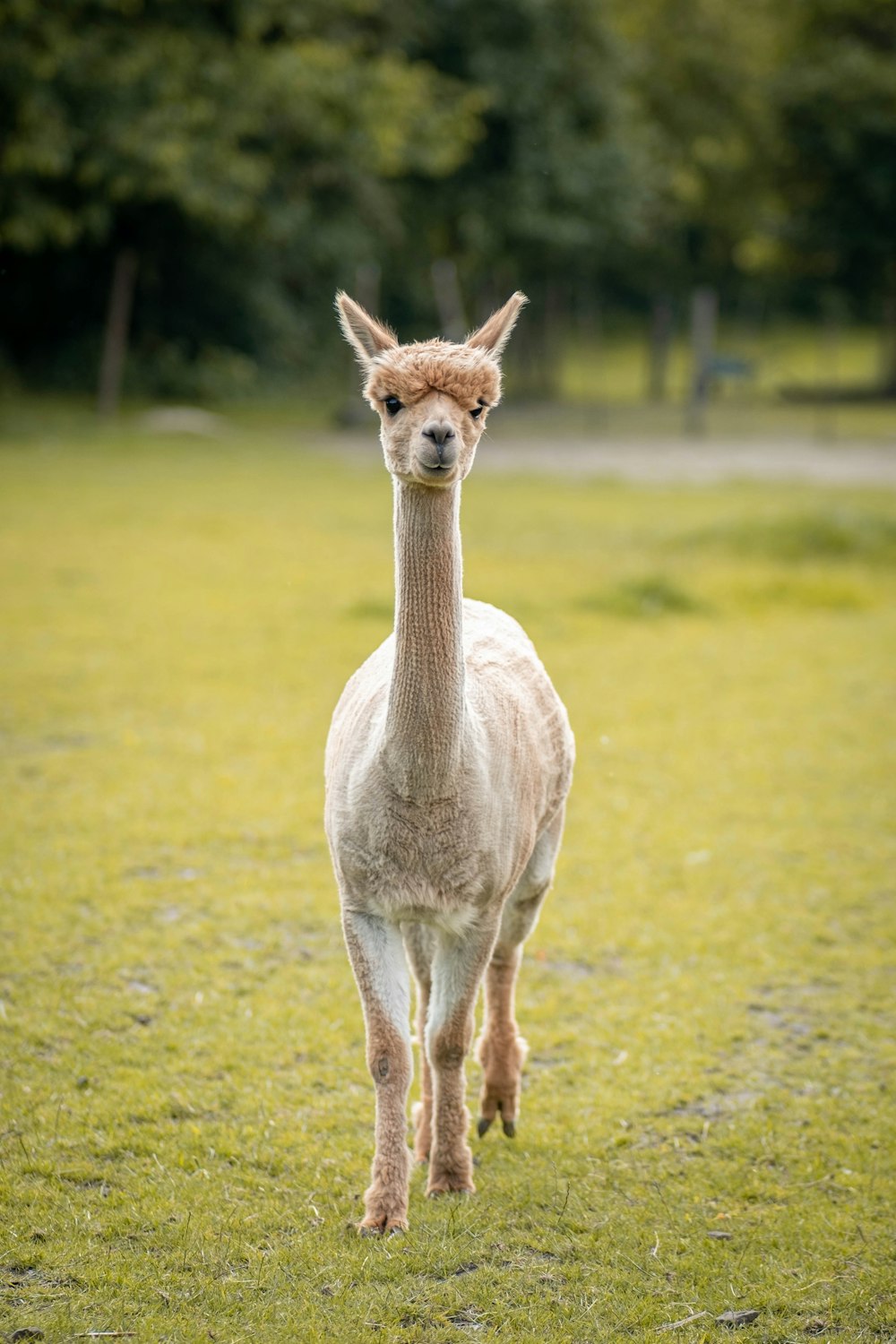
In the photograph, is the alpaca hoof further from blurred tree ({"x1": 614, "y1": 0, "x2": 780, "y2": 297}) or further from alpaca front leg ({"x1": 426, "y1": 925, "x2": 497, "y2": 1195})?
blurred tree ({"x1": 614, "y1": 0, "x2": 780, "y2": 297})

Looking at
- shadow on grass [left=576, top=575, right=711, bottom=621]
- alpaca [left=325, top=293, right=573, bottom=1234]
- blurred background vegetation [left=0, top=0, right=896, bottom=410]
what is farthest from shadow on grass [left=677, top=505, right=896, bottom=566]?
alpaca [left=325, top=293, right=573, bottom=1234]

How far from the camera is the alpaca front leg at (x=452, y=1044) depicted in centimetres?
365

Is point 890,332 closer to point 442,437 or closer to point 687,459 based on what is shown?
point 687,459

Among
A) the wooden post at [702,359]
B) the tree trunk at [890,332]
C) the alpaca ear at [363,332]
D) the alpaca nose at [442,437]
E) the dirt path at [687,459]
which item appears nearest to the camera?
the alpaca nose at [442,437]

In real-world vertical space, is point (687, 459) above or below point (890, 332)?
below

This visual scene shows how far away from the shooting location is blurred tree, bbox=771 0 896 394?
34281 millimetres

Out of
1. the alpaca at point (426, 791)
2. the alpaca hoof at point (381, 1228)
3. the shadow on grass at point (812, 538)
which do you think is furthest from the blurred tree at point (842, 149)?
the alpaca hoof at point (381, 1228)

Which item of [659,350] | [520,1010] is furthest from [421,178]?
[520,1010]

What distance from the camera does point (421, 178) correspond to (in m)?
30.0

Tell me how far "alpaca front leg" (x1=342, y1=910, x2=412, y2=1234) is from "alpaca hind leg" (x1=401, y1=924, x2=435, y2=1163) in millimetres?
319

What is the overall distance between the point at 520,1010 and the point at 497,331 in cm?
256

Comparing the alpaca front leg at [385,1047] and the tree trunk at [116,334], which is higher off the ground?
the tree trunk at [116,334]

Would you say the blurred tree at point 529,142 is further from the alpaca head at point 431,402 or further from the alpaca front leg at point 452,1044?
the alpaca front leg at point 452,1044

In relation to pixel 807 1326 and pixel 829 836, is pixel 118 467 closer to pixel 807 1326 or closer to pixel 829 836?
pixel 829 836
